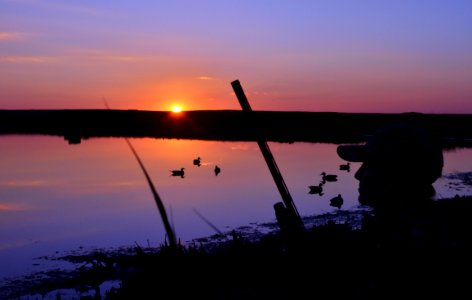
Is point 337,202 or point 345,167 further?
point 345,167

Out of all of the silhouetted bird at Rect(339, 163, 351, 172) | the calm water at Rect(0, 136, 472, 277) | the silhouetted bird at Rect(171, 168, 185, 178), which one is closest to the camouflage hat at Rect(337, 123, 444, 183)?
the calm water at Rect(0, 136, 472, 277)

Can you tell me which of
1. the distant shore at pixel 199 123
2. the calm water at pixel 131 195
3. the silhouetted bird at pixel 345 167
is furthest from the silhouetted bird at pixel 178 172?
the distant shore at pixel 199 123

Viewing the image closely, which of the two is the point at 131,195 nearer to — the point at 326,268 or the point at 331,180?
the point at 331,180

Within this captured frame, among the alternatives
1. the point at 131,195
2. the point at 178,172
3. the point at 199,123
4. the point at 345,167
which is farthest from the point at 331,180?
the point at 199,123

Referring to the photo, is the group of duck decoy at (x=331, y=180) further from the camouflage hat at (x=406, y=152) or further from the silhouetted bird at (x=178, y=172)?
the camouflage hat at (x=406, y=152)

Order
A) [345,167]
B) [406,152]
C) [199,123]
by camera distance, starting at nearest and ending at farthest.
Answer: [406,152] → [345,167] → [199,123]

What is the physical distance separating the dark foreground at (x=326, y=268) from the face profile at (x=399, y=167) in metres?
2.04

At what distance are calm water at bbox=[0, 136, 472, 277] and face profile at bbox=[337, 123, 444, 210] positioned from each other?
8.31ft

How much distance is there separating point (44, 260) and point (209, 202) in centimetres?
639

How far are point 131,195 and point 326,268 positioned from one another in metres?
11.9

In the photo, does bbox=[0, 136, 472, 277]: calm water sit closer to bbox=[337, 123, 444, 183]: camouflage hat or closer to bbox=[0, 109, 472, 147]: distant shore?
bbox=[337, 123, 444, 183]: camouflage hat

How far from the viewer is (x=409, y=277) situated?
5.45 metres

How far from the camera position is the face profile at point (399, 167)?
9.59 meters

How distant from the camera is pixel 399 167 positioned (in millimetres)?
9609
